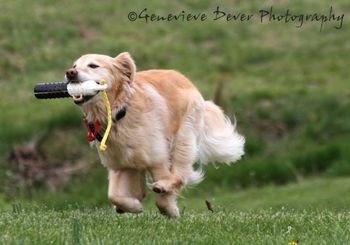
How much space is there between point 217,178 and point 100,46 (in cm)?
522

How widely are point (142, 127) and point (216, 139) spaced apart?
1.64 metres

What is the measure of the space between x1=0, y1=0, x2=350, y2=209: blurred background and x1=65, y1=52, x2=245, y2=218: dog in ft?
18.5

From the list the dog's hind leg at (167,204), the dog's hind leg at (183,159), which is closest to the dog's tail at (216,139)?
the dog's hind leg at (183,159)

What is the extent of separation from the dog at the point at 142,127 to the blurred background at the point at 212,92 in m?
5.64

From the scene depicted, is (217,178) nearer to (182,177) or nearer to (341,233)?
(182,177)

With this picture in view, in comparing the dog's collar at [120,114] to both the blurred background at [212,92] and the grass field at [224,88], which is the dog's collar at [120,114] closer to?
the grass field at [224,88]

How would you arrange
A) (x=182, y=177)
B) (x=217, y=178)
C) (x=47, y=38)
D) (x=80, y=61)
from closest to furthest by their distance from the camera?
(x=80, y=61) < (x=182, y=177) < (x=217, y=178) < (x=47, y=38)

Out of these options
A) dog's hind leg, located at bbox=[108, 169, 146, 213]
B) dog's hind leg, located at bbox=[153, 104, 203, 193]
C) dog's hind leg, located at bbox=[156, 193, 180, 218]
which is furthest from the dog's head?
dog's hind leg, located at bbox=[156, 193, 180, 218]

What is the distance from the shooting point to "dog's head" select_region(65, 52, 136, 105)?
858cm

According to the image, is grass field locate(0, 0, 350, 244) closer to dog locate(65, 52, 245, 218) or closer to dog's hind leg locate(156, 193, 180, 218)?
dog locate(65, 52, 245, 218)

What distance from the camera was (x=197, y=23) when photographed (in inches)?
944

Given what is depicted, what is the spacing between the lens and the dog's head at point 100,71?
8.58 m

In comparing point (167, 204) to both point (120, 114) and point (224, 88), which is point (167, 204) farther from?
point (224, 88)

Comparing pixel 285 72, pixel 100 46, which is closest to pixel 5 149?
pixel 100 46
